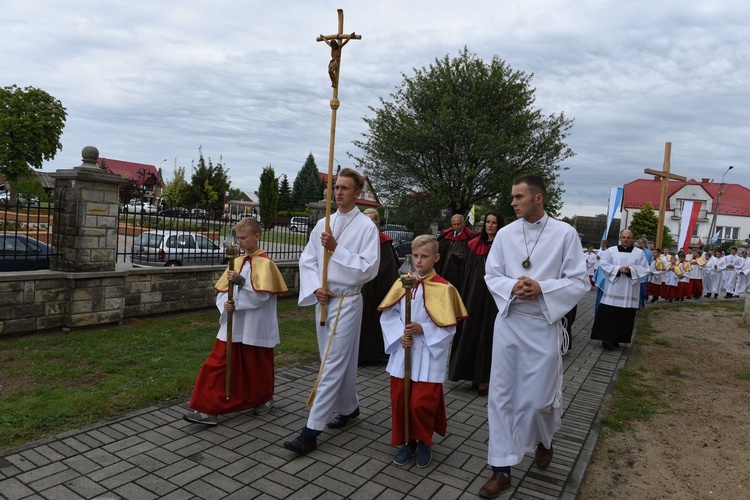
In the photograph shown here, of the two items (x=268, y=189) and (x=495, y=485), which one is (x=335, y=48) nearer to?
(x=495, y=485)

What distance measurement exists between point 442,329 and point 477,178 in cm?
1867

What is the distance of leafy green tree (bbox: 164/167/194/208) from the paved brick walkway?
32744 mm

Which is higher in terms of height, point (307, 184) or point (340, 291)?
point (307, 184)

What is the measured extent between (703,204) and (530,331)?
66.0 metres

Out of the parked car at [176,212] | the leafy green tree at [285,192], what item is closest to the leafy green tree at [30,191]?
the parked car at [176,212]

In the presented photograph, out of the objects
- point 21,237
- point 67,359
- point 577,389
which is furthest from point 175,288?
point 577,389

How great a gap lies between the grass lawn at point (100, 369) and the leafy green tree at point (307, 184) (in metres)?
60.7

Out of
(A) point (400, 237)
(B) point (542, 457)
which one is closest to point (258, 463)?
(B) point (542, 457)

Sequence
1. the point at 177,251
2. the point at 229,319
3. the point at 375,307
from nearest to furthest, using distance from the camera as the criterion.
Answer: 1. the point at 229,319
2. the point at 375,307
3. the point at 177,251

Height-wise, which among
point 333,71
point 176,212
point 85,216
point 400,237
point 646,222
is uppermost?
point 646,222

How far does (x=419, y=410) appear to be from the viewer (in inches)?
156

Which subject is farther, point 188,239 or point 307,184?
point 307,184

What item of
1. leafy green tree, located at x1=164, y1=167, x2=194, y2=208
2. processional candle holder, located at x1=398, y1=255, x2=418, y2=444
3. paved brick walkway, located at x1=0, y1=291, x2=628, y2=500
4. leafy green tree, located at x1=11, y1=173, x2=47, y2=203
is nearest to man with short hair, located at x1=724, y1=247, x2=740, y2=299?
paved brick walkway, located at x1=0, y1=291, x2=628, y2=500

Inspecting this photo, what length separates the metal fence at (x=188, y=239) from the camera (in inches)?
372
